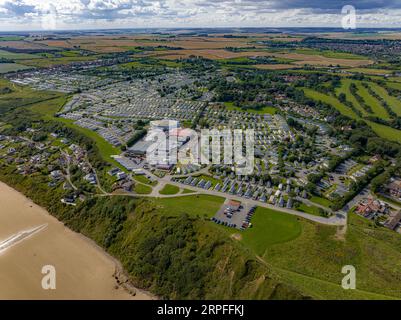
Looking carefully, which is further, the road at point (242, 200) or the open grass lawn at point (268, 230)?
the road at point (242, 200)

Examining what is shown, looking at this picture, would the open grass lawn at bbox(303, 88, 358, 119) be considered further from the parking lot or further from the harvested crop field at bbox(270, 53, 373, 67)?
the harvested crop field at bbox(270, 53, 373, 67)

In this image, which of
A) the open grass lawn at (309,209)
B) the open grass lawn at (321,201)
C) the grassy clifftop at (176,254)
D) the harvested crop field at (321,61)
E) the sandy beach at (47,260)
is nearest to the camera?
the grassy clifftop at (176,254)

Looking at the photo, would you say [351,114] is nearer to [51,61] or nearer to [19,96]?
[19,96]

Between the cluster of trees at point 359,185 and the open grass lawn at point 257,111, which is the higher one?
the open grass lawn at point 257,111

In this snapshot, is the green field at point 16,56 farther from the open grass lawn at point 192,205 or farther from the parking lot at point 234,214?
the parking lot at point 234,214

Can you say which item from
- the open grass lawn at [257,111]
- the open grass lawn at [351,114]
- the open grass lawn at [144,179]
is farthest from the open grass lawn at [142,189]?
the open grass lawn at [351,114]

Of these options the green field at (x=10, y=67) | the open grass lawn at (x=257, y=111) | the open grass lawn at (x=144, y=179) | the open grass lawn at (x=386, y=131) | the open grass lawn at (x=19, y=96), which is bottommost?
the open grass lawn at (x=144, y=179)

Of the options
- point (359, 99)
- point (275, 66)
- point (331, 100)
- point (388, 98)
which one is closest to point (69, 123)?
point (331, 100)
